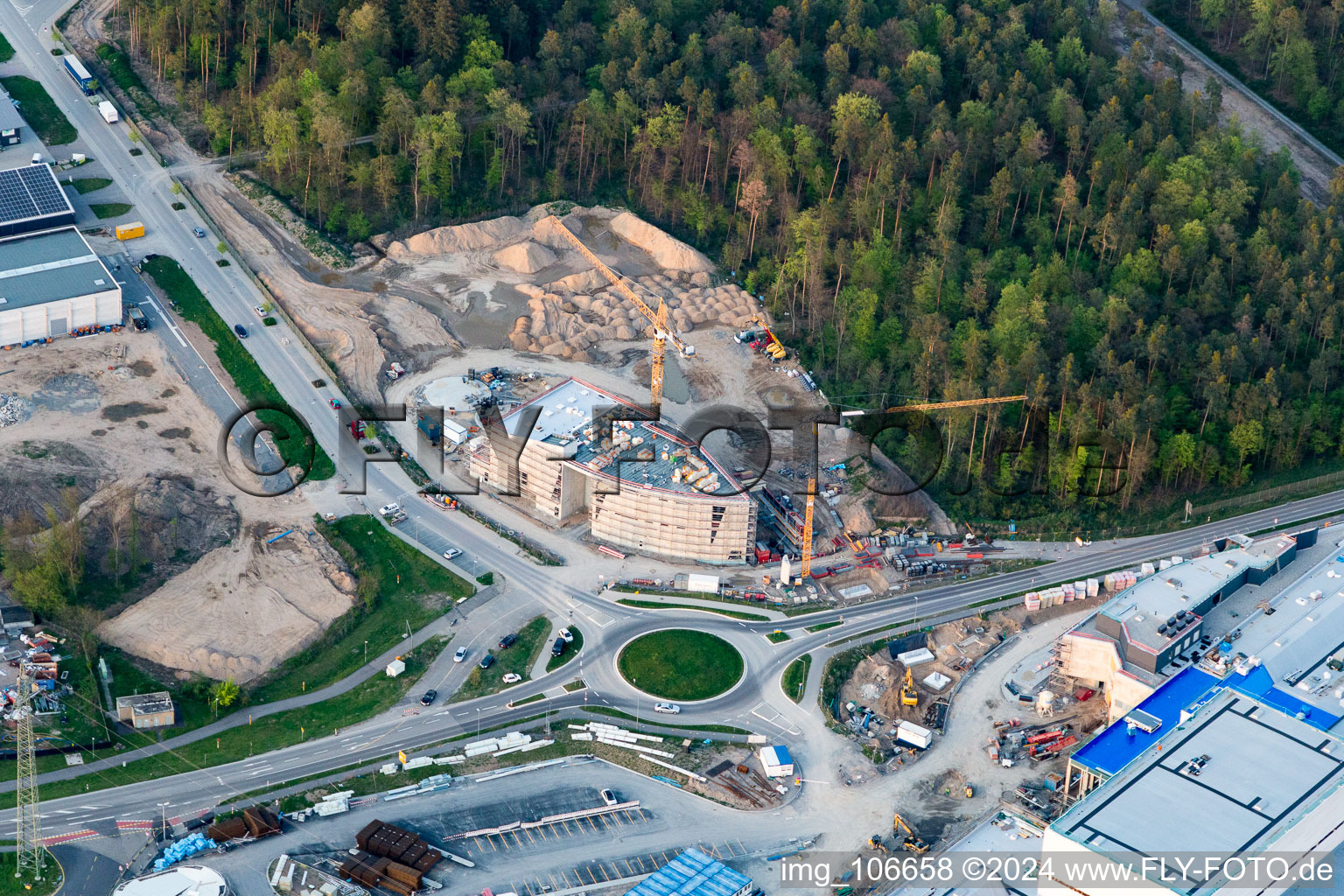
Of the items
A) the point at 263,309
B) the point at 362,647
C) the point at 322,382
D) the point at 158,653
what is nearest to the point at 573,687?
the point at 362,647

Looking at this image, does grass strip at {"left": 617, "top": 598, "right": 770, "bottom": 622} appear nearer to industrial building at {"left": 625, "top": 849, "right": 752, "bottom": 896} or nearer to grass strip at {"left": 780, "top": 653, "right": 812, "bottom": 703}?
grass strip at {"left": 780, "top": 653, "right": 812, "bottom": 703}

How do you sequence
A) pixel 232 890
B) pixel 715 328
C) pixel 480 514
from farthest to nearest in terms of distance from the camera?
1. pixel 715 328
2. pixel 480 514
3. pixel 232 890

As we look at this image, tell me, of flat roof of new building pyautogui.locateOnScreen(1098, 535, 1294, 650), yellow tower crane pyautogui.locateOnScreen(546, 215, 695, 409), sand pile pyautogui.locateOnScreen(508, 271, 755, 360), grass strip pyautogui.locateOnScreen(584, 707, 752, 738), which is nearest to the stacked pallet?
grass strip pyautogui.locateOnScreen(584, 707, 752, 738)

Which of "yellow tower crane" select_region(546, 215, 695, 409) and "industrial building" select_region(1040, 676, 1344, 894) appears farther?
"yellow tower crane" select_region(546, 215, 695, 409)

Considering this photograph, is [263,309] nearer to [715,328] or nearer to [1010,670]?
[715,328]

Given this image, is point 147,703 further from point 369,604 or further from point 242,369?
point 242,369

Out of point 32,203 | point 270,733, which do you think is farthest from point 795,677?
point 32,203
